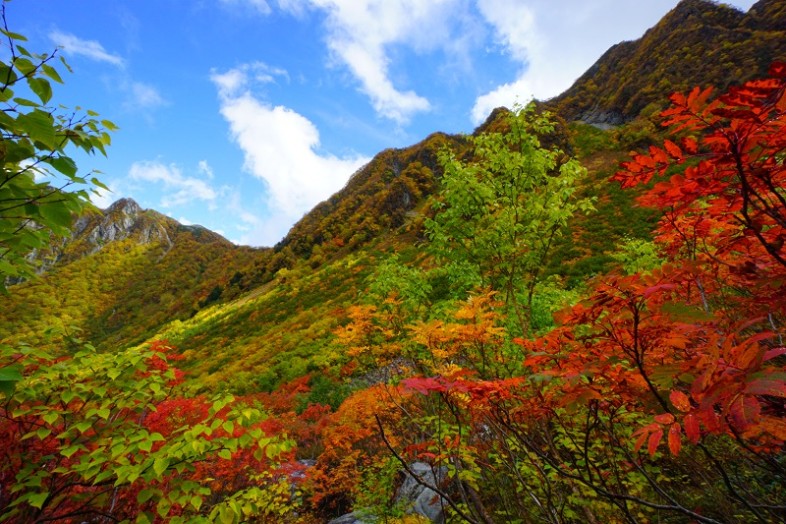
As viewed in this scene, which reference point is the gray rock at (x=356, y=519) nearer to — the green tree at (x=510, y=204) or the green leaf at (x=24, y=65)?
the green tree at (x=510, y=204)

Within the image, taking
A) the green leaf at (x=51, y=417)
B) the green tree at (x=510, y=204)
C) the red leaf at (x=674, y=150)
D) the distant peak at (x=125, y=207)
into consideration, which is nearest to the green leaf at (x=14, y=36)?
the green leaf at (x=51, y=417)

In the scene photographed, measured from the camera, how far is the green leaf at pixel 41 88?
139 cm

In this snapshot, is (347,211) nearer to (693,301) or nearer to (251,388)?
(251,388)

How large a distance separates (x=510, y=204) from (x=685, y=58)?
41.5 metres

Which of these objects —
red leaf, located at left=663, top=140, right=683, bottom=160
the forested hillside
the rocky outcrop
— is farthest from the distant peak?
red leaf, located at left=663, top=140, right=683, bottom=160

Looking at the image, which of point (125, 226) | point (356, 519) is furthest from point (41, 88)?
point (125, 226)

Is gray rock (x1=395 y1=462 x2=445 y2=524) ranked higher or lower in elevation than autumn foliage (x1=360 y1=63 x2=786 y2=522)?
lower

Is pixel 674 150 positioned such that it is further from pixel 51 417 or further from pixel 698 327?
pixel 51 417

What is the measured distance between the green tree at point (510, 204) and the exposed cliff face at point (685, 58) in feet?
90.9

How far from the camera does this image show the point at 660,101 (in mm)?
31625

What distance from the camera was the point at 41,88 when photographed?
4.62 feet

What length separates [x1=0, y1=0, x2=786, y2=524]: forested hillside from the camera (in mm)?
1328

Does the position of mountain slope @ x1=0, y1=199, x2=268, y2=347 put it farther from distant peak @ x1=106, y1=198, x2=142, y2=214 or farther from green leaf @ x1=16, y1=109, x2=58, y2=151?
green leaf @ x1=16, y1=109, x2=58, y2=151

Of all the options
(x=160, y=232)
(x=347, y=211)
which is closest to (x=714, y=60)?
(x=347, y=211)
